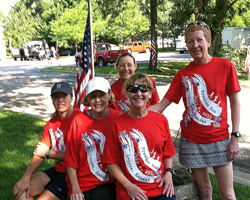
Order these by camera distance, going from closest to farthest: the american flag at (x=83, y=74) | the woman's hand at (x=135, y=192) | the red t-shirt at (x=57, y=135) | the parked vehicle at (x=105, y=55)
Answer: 1. the woman's hand at (x=135, y=192)
2. the red t-shirt at (x=57, y=135)
3. the american flag at (x=83, y=74)
4. the parked vehicle at (x=105, y=55)

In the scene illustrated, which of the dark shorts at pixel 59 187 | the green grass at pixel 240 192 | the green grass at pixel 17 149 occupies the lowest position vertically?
the green grass at pixel 240 192

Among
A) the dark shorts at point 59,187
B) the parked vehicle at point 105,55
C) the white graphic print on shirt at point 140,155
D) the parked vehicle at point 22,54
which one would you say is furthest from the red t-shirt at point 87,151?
the parked vehicle at point 22,54

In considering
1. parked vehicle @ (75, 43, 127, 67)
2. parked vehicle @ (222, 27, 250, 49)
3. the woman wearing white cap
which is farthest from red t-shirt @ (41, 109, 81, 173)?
parked vehicle @ (75, 43, 127, 67)

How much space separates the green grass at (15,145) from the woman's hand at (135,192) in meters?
2.20

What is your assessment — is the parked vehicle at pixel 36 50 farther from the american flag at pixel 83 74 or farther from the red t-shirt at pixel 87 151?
the red t-shirt at pixel 87 151

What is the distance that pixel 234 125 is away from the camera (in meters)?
2.58

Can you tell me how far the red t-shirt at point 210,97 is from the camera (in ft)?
8.35

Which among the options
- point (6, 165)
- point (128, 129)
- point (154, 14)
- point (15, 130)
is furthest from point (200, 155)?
point (154, 14)

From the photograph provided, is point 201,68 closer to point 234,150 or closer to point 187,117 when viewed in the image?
point 187,117

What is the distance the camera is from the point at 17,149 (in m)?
5.48

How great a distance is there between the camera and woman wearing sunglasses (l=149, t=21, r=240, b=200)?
100 inches

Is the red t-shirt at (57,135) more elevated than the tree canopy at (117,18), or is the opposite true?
the tree canopy at (117,18)

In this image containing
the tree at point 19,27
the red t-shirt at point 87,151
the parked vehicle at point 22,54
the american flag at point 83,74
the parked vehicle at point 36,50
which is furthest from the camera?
the tree at point 19,27

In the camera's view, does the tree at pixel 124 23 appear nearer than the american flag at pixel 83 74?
No
